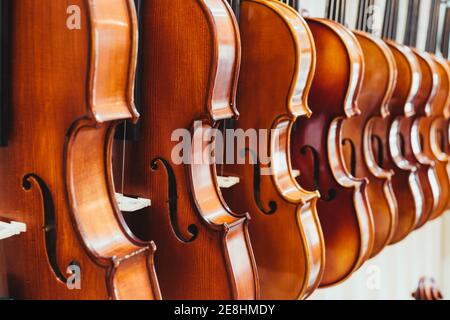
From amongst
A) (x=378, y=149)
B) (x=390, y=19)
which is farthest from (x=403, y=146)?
(x=390, y=19)

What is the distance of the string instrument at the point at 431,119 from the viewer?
3146mm

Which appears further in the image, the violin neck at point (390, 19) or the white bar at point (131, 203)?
the violin neck at point (390, 19)

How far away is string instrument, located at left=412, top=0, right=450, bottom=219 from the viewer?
3146 mm

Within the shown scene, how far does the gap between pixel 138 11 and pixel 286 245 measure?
2.98 ft

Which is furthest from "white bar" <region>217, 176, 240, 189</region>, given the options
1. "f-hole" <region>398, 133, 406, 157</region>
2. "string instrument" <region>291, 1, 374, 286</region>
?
"f-hole" <region>398, 133, 406, 157</region>

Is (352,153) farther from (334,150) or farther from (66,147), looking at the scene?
(66,147)

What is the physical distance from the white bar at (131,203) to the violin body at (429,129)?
6.26 ft

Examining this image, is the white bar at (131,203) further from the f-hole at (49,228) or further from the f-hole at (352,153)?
the f-hole at (352,153)

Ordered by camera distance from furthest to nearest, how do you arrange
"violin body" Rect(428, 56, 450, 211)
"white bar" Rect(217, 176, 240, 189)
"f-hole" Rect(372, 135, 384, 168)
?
"violin body" Rect(428, 56, 450, 211) < "f-hole" Rect(372, 135, 384, 168) < "white bar" Rect(217, 176, 240, 189)

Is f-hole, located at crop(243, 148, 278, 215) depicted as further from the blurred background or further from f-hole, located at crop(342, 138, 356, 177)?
the blurred background

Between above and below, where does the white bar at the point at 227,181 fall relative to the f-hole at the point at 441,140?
above

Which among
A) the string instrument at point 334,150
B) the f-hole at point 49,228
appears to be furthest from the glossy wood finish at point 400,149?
the f-hole at point 49,228

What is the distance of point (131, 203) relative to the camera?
5.31ft

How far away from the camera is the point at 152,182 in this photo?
1.67 m
